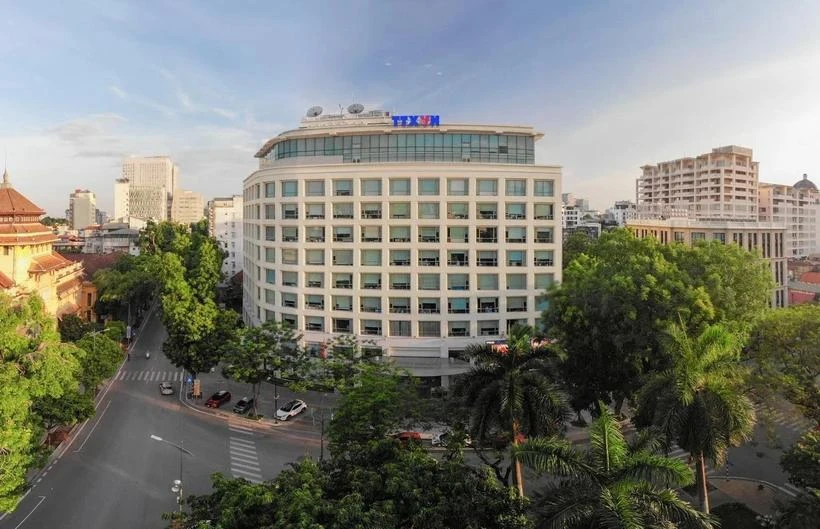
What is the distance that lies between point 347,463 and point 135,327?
70.7 meters

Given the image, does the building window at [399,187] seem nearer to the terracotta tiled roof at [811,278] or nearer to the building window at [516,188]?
the building window at [516,188]

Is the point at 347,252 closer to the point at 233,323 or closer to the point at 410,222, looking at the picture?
the point at 410,222

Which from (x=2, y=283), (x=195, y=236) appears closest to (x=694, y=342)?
(x=2, y=283)

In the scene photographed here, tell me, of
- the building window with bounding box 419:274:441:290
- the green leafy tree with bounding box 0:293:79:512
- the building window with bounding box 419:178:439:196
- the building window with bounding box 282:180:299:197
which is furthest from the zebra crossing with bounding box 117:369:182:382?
the building window with bounding box 419:178:439:196

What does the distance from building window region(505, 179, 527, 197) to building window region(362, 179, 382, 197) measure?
38.0 feet

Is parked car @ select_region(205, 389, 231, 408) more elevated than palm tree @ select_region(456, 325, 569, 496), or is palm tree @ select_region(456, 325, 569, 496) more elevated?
palm tree @ select_region(456, 325, 569, 496)

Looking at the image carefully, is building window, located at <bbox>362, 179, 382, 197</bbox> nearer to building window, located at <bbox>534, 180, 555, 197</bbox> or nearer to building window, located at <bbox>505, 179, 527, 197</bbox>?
building window, located at <bbox>505, 179, 527, 197</bbox>

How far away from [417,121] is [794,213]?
12813cm

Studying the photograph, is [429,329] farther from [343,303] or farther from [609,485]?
[609,485]

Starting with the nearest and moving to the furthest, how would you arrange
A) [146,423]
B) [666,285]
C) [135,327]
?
[666,285] → [146,423] → [135,327]

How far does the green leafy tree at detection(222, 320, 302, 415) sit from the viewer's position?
39.3m

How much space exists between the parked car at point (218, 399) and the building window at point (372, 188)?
839 inches

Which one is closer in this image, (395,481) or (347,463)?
(395,481)

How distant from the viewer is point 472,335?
46.0 m
